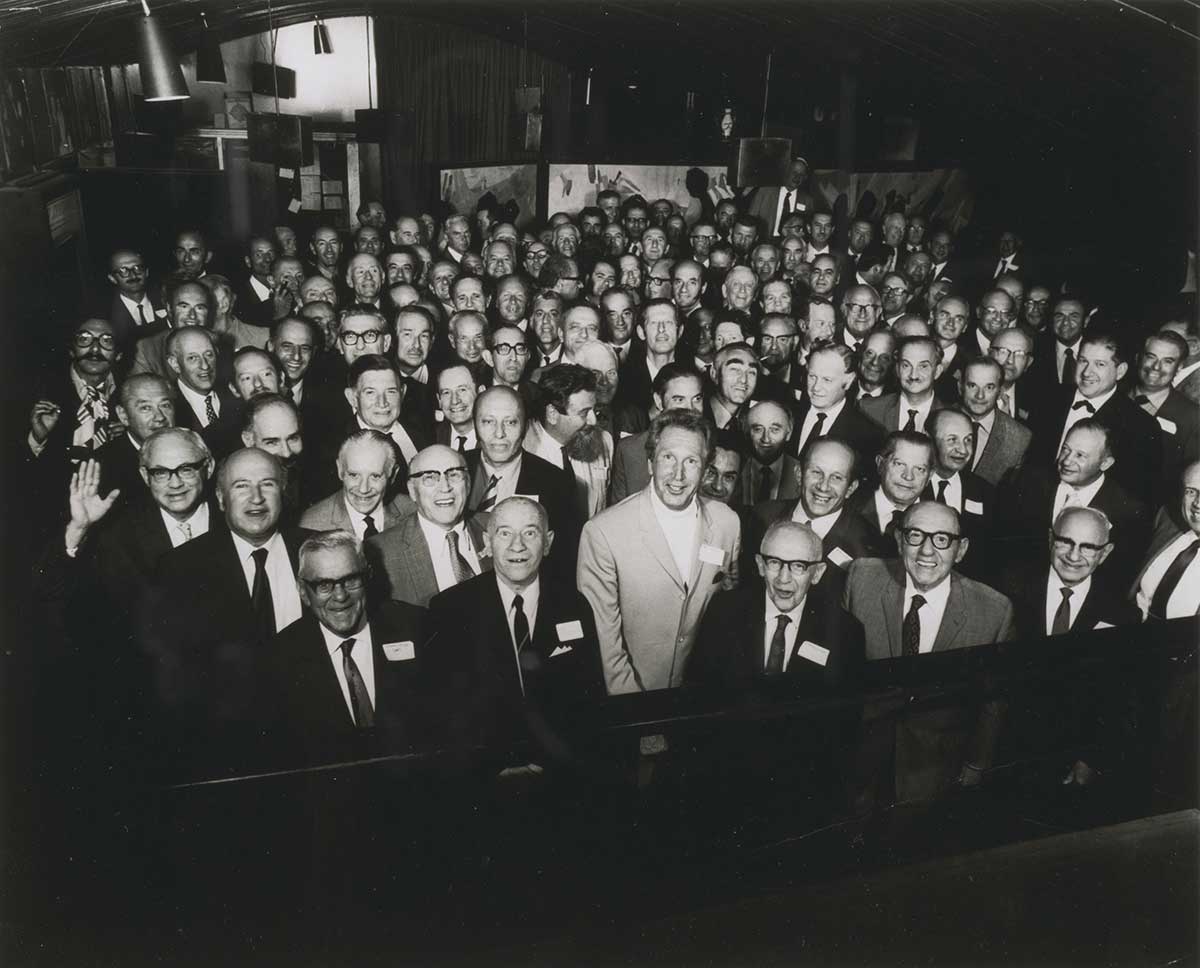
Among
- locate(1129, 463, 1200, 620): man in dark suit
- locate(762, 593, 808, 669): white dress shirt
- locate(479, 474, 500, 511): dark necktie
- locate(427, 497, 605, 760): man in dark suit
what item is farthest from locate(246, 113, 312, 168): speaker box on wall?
locate(1129, 463, 1200, 620): man in dark suit

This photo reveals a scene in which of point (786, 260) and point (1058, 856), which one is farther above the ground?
point (786, 260)

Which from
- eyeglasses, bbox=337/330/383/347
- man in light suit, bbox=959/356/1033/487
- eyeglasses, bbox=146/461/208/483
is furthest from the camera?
eyeglasses, bbox=337/330/383/347

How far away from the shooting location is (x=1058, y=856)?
9.02 ft

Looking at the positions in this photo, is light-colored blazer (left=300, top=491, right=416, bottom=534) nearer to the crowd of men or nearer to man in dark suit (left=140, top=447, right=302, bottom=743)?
the crowd of men

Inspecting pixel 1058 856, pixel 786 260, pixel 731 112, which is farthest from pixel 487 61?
pixel 1058 856

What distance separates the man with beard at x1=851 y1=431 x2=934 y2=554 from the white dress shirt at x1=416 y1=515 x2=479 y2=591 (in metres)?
1.67

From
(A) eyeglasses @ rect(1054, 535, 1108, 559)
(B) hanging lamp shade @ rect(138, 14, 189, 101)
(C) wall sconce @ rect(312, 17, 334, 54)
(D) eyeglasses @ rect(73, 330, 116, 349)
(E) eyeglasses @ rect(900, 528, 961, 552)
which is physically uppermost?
(C) wall sconce @ rect(312, 17, 334, 54)

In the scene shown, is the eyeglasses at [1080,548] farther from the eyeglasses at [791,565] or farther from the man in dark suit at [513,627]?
the man in dark suit at [513,627]

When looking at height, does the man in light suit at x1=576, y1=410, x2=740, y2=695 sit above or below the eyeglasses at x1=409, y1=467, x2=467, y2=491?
below

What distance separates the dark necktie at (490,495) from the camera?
12.9ft

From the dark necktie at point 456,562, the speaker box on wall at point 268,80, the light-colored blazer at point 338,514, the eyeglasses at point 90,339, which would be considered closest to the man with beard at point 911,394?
the dark necktie at point 456,562

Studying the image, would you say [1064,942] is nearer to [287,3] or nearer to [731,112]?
[287,3]

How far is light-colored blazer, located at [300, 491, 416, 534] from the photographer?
3592mm

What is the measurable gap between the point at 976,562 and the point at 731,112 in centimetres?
1239
